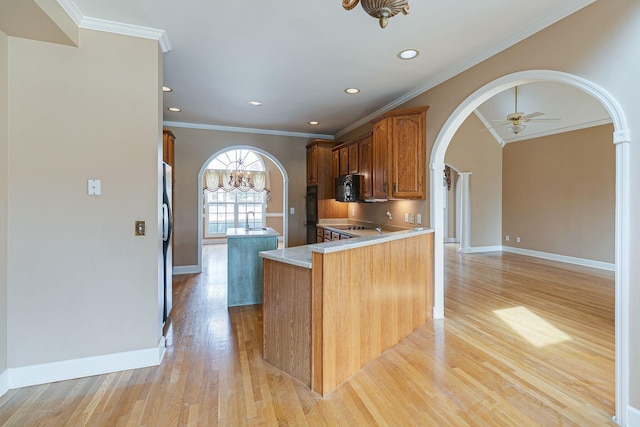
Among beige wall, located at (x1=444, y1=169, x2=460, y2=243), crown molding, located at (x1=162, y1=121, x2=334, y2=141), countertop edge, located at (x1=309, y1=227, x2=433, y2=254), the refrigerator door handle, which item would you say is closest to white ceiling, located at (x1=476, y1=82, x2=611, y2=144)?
beige wall, located at (x1=444, y1=169, x2=460, y2=243)

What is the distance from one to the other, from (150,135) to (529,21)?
3.04 metres

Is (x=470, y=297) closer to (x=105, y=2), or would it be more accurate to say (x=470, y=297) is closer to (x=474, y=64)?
(x=474, y=64)

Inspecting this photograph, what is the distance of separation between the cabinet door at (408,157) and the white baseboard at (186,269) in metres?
3.85

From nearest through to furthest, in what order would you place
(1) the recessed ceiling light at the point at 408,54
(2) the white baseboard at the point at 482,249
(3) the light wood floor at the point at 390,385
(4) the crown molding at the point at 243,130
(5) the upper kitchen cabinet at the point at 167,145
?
(3) the light wood floor at the point at 390,385 → (1) the recessed ceiling light at the point at 408,54 → (5) the upper kitchen cabinet at the point at 167,145 → (4) the crown molding at the point at 243,130 → (2) the white baseboard at the point at 482,249

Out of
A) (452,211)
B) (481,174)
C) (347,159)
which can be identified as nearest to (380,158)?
(347,159)

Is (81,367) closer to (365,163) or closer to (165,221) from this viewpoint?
(165,221)

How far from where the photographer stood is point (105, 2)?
2072mm

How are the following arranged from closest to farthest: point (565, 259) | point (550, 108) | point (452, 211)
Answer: point (550, 108) < point (565, 259) < point (452, 211)

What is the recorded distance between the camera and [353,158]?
503 centimetres

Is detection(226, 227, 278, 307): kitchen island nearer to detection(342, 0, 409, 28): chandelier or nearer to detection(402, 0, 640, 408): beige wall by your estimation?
detection(342, 0, 409, 28): chandelier

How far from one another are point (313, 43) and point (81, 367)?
3.16 meters

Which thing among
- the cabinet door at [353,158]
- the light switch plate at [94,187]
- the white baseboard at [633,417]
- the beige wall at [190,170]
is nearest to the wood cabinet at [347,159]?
the cabinet door at [353,158]

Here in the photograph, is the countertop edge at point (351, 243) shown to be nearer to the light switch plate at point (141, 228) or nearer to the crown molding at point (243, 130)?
the light switch plate at point (141, 228)

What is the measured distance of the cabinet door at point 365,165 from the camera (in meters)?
4.50
